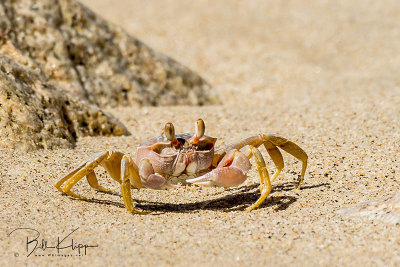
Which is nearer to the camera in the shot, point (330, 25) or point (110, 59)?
point (110, 59)

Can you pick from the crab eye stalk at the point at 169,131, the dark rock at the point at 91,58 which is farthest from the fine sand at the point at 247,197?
the crab eye stalk at the point at 169,131

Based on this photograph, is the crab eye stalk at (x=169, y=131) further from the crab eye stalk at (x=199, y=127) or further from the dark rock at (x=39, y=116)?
the dark rock at (x=39, y=116)

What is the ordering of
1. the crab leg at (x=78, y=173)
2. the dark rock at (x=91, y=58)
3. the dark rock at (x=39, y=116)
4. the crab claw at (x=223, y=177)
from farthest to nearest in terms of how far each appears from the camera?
the dark rock at (x=91, y=58) → the dark rock at (x=39, y=116) → the crab leg at (x=78, y=173) → the crab claw at (x=223, y=177)

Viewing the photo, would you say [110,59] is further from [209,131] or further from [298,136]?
[298,136]

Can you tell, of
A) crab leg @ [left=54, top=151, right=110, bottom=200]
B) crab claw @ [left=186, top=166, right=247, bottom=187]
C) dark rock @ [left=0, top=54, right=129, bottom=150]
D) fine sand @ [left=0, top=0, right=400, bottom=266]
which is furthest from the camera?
dark rock @ [left=0, top=54, right=129, bottom=150]

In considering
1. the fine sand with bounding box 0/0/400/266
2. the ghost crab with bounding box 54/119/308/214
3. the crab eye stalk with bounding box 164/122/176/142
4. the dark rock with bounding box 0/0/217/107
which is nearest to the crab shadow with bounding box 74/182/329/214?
the fine sand with bounding box 0/0/400/266

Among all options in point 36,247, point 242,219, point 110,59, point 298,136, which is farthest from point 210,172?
point 110,59

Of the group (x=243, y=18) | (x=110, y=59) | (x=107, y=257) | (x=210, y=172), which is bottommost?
(x=107, y=257)

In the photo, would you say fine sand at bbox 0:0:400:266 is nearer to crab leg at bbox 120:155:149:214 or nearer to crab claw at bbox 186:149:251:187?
crab leg at bbox 120:155:149:214
